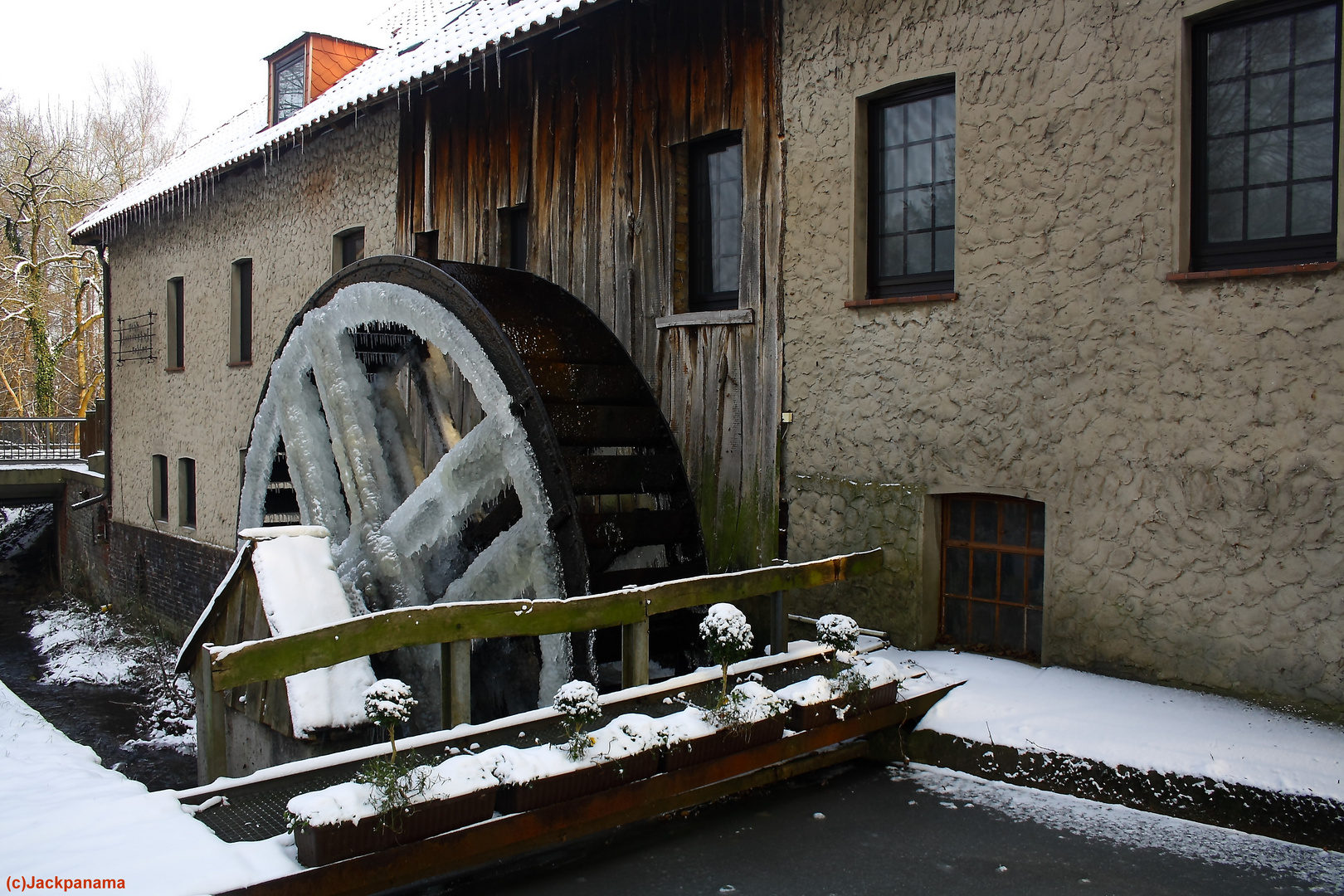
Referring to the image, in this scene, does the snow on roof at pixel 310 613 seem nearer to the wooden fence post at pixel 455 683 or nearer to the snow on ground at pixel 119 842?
the wooden fence post at pixel 455 683

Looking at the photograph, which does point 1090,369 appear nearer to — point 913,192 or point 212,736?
point 913,192

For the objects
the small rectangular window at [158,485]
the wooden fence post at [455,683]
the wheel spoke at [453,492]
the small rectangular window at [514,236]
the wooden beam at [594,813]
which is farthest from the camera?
the small rectangular window at [158,485]

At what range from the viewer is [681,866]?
10.9 feet

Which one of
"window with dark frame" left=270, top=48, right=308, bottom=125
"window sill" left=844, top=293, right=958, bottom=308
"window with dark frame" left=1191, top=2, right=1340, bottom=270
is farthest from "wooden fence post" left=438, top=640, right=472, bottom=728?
"window with dark frame" left=270, top=48, right=308, bottom=125

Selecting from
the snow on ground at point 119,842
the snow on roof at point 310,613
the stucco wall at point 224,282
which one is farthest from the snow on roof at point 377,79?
the snow on ground at point 119,842

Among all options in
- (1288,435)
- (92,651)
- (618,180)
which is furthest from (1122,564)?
(92,651)

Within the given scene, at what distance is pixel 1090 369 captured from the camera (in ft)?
15.1

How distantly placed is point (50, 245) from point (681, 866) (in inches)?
1176

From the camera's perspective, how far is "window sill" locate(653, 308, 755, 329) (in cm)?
604

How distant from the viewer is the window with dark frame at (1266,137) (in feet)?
13.4

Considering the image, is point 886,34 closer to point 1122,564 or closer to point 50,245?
point 1122,564

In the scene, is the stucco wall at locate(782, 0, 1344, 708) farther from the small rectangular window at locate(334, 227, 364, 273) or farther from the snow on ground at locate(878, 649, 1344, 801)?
the small rectangular window at locate(334, 227, 364, 273)

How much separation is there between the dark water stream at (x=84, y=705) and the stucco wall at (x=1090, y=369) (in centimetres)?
556

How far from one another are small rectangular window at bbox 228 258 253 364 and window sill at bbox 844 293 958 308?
8.54 m
